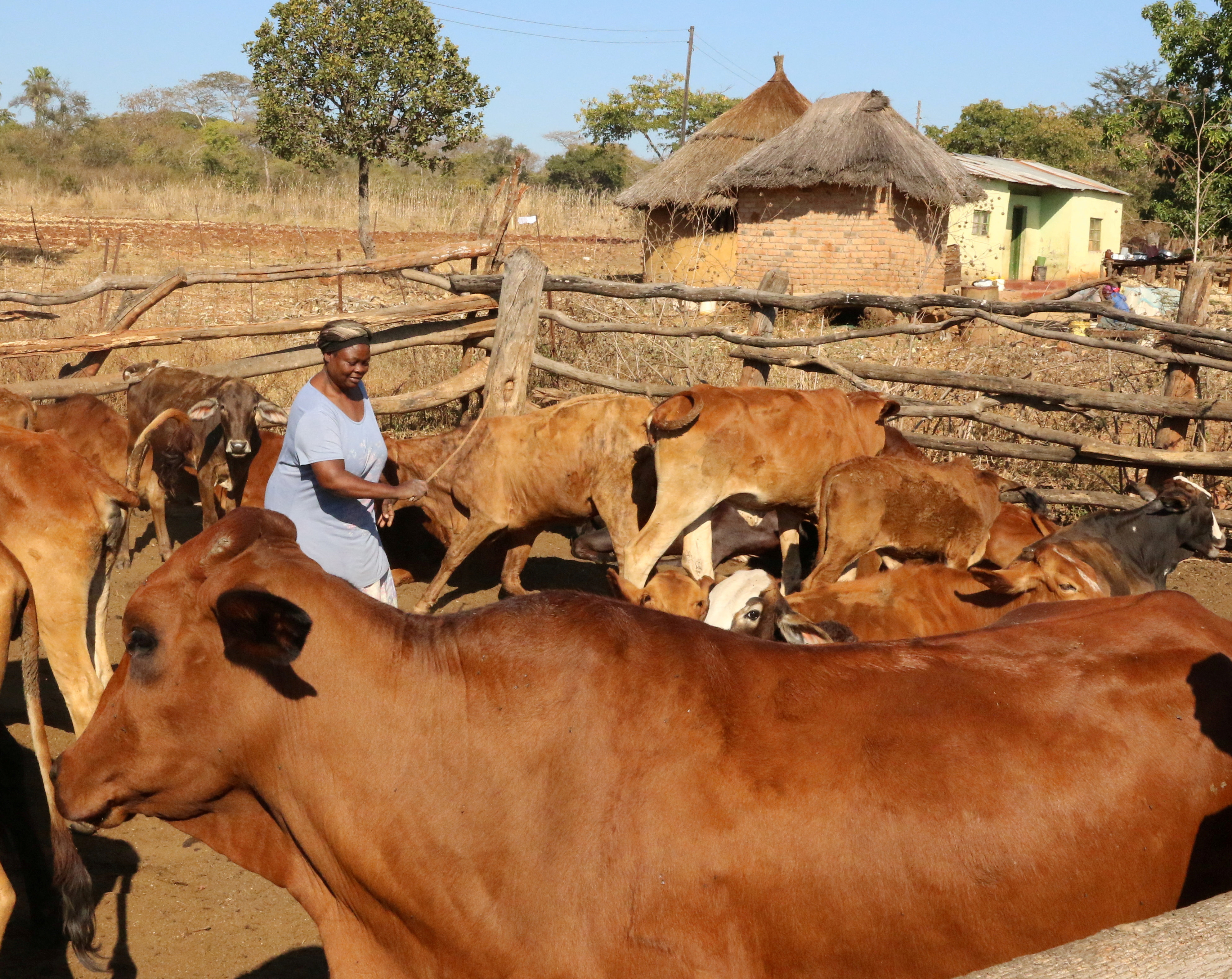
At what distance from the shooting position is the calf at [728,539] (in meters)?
8.10

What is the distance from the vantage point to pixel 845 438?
7203mm

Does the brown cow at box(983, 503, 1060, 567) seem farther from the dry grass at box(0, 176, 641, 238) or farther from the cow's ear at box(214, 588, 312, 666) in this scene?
the dry grass at box(0, 176, 641, 238)

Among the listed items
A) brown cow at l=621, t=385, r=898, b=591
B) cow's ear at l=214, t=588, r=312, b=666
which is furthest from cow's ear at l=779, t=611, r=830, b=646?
brown cow at l=621, t=385, r=898, b=591

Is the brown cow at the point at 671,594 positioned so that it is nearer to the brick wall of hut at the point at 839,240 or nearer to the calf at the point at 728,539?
the calf at the point at 728,539

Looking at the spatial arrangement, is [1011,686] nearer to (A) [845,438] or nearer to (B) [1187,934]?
(B) [1187,934]

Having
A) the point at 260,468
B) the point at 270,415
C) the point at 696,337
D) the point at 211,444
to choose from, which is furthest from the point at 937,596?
the point at 211,444

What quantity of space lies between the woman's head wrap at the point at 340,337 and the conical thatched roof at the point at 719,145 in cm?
1873

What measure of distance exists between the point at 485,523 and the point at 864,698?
18.1 feet

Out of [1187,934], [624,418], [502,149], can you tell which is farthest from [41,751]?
[502,149]

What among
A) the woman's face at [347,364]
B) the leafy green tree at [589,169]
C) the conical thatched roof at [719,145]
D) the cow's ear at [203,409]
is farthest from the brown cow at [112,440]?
the leafy green tree at [589,169]

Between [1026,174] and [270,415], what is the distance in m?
30.2

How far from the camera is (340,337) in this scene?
4.55m

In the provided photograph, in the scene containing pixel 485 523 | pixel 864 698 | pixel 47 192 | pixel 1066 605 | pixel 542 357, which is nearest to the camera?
pixel 864 698

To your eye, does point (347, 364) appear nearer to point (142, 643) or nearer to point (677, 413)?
point (142, 643)
